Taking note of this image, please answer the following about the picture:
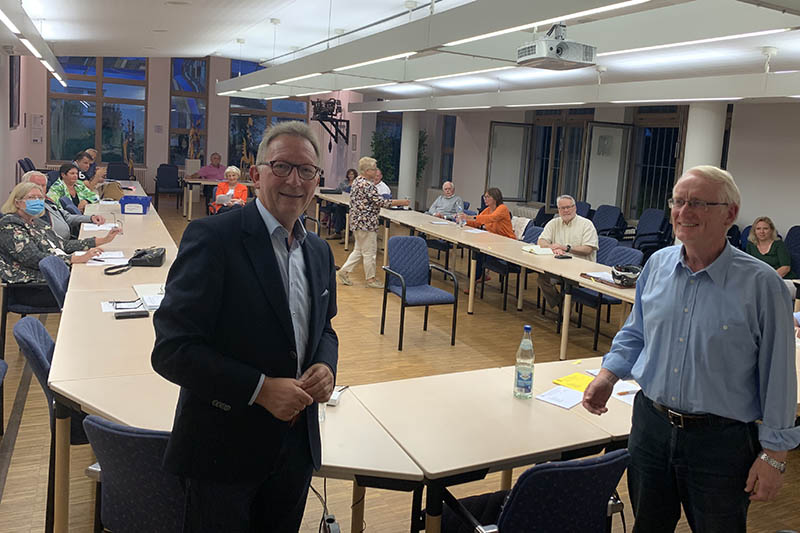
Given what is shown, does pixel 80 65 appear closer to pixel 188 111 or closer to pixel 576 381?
pixel 188 111

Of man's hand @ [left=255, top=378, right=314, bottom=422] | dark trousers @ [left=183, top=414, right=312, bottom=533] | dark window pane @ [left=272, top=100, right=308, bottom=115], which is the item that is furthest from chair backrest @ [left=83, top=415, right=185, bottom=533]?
dark window pane @ [left=272, top=100, right=308, bottom=115]

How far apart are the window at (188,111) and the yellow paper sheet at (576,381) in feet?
52.2

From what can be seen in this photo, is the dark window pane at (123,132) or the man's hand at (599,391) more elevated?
the dark window pane at (123,132)

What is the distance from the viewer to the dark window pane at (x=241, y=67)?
18061mm

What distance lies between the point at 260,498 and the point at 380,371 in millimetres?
3663

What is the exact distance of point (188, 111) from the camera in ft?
58.1

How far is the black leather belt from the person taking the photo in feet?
6.98

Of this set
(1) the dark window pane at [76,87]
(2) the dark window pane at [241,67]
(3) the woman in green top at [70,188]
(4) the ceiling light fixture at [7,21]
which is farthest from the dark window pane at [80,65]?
(4) the ceiling light fixture at [7,21]

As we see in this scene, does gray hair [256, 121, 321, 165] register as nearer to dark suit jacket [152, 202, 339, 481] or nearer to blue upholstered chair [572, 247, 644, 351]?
dark suit jacket [152, 202, 339, 481]

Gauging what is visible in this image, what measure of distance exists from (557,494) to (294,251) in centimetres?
111

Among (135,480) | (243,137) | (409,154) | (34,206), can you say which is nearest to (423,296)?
(34,206)

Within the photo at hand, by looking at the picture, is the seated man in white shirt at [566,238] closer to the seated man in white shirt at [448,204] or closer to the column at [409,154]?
the seated man in white shirt at [448,204]

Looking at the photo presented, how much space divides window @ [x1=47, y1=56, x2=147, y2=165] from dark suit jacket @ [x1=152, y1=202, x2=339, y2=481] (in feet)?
56.1

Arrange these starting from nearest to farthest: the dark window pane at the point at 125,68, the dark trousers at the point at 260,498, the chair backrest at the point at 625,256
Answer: the dark trousers at the point at 260,498
the chair backrest at the point at 625,256
the dark window pane at the point at 125,68
